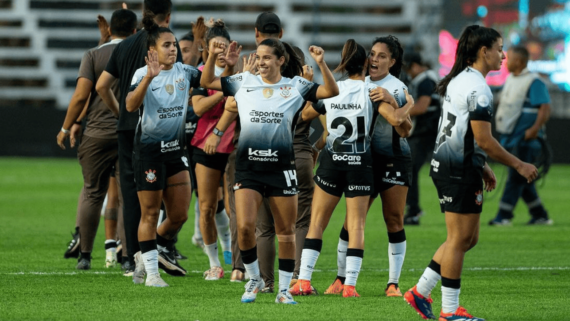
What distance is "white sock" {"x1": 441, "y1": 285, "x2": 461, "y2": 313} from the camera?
6.68 meters

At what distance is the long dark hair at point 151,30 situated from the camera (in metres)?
8.12

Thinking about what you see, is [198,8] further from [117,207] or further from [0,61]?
[117,207]

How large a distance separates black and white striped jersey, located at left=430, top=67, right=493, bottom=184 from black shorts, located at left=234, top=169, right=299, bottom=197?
43.5 inches

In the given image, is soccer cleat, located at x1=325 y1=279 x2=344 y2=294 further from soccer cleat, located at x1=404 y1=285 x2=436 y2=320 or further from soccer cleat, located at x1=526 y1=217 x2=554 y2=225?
soccer cleat, located at x1=526 y1=217 x2=554 y2=225

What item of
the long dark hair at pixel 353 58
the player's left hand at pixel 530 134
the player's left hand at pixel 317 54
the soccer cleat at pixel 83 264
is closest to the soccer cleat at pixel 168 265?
the soccer cleat at pixel 83 264

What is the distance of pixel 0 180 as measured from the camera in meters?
22.8

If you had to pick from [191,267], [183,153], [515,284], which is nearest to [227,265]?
[191,267]

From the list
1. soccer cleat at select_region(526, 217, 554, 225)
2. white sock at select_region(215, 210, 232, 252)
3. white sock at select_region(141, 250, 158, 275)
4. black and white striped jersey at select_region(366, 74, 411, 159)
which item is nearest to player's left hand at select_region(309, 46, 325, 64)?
black and white striped jersey at select_region(366, 74, 411, 159)

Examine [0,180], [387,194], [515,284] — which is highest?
[387,194]

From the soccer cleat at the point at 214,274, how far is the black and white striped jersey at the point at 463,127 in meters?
2.72

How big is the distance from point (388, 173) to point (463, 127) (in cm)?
144

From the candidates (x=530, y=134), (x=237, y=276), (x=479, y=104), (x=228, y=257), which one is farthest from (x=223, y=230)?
(x=530, y=134)

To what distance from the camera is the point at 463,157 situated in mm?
6645

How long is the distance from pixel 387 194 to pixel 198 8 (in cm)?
8155
